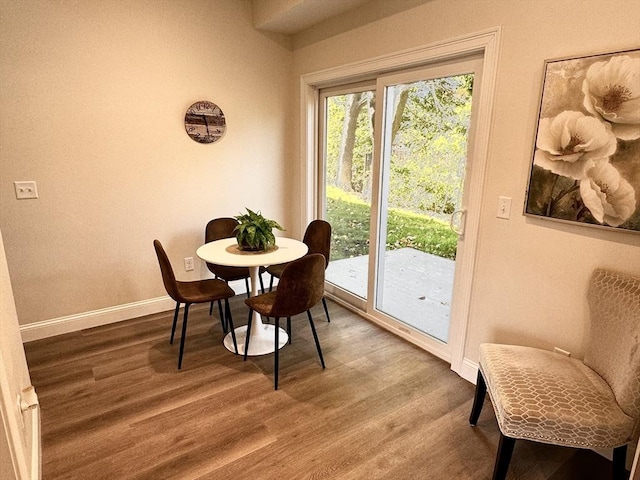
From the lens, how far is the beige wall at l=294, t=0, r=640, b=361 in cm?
164

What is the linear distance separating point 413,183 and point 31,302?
3.01 meters

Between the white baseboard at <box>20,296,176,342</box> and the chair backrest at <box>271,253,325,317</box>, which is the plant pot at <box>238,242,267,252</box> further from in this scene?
the white baseboard at <box>20,296,176,342</box>

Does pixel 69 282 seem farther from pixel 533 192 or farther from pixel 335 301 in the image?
pixel 533 192

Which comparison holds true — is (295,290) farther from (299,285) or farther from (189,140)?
(189,140)

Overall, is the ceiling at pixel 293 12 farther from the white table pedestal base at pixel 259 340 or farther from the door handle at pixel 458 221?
the white table pedestal base at pixel 259 340

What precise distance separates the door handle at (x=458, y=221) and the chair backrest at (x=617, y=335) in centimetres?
79

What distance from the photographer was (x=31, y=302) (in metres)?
2.78

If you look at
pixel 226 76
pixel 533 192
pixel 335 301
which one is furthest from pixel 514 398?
pixel 226 76

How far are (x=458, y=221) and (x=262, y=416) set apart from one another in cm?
170

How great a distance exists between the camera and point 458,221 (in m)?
2.44

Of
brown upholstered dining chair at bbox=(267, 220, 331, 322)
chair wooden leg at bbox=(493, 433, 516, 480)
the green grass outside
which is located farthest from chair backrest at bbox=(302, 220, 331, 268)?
chair wooden leg at bbox=(493, 433, 516, 480)

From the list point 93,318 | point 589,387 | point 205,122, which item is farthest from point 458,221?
point 93,318

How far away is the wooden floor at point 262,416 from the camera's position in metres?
1.75

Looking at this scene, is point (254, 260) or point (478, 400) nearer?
point (478, 400)
